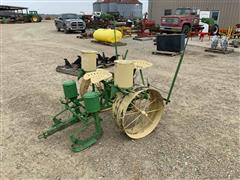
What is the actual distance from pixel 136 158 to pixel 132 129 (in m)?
0.67

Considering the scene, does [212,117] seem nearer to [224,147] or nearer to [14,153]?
[224,147]

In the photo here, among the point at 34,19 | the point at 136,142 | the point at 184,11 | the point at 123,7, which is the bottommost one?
the point at 136,142

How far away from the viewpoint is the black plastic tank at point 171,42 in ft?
31.2

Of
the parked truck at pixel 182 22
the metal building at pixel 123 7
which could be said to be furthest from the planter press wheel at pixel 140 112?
the metal building at pixel 123 7

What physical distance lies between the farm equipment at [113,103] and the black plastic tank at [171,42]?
6072 millimetres

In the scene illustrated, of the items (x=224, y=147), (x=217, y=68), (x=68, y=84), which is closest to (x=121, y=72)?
(x=68, y=84)

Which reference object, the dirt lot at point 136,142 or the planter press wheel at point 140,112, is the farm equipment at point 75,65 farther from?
the planter press wheel at point 140,112

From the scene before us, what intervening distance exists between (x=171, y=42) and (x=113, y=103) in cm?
708

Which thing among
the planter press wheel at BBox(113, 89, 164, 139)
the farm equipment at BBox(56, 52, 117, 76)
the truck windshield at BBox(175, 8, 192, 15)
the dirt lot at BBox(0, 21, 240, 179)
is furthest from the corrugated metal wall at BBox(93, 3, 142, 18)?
the planter press wheel at BBox(113, 89, 164, 139)

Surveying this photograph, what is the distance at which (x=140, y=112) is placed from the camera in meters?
3.60

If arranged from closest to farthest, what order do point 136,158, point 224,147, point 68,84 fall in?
1. point 136,158
2. point 224,147
3. point 68,84

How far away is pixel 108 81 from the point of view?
3699 millimetres

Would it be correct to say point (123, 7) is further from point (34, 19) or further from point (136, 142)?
point (136, 142)

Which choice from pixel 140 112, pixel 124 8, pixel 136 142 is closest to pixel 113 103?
pixel 140 112
